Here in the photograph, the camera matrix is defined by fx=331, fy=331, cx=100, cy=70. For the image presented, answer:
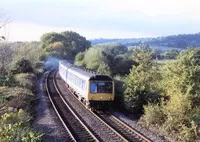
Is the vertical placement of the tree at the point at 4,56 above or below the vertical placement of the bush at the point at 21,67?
above

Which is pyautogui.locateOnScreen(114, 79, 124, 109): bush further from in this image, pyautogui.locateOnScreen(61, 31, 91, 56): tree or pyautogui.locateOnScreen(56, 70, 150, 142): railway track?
pyautogui.locateOnScreen(61, 31, 91, 56): tree

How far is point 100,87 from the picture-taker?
22.2 meters

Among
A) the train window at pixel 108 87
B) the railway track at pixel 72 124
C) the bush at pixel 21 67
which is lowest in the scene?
the railway track at pixel 72 124

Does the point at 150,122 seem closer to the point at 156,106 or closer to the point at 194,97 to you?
the point at 156,106

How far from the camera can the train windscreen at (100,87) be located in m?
22.1

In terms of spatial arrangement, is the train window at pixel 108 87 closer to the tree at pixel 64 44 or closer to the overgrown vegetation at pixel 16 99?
the overgrown vegetation at pixel 16 99

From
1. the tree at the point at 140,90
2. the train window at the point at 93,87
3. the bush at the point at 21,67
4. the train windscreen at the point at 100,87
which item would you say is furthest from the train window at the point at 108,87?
the bush at the point at 21,67

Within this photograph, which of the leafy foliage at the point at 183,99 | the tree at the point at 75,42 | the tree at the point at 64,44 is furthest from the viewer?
the tree at the point at 75,42

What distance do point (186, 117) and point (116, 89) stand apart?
29.4ft

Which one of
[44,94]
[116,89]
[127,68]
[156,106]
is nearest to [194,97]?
[156,106]

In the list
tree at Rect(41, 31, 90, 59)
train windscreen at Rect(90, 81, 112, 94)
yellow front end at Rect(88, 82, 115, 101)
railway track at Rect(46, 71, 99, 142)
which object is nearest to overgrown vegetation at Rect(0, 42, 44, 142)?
railway track at Rect(46, 71, 99, 142)

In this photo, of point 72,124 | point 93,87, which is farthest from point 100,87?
point 72,124

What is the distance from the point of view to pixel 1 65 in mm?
37469

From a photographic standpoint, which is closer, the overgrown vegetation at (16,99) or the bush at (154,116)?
the overgrown vegetation at (16,99)
